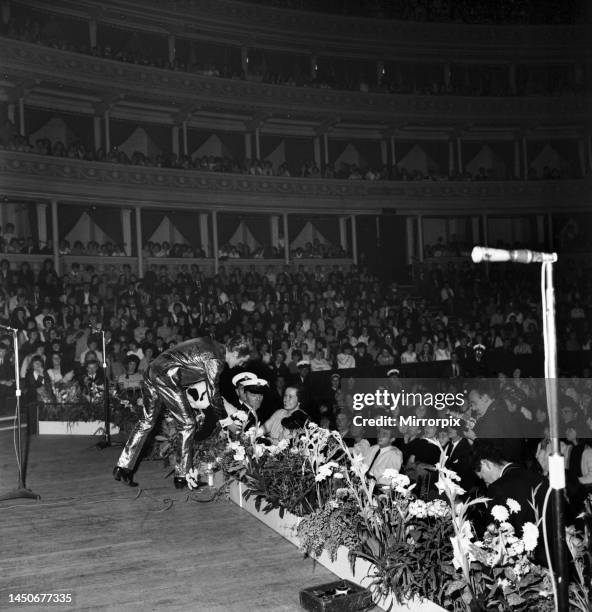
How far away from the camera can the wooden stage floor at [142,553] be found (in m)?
4.71

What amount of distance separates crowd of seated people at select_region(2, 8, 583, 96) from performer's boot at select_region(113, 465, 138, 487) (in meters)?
13.9

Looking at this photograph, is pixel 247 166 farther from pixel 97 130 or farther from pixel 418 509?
pixel 418 509

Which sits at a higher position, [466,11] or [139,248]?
[466,11]

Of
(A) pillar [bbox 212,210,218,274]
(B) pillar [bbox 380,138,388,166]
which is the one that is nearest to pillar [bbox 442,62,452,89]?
(B) pillar [bbox 380,138,388,166]

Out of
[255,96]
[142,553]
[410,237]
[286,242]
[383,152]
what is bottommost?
[142,553]

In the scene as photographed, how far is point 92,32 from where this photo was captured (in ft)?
66.2

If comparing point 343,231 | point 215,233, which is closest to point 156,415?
point 215,233

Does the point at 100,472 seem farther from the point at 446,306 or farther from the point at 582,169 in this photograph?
the point at 582,169

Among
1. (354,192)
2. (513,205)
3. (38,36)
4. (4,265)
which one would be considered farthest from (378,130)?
(4,265)

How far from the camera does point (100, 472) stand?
8023 millimetres

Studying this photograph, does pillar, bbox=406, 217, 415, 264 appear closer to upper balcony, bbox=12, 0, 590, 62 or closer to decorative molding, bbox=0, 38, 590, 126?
decorative molding, bbox=0, 38, 590, 126

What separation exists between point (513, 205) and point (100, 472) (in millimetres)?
19236

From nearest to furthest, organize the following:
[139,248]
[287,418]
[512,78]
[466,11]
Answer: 1. [287,418]
2. [139,248]
3. [466,11]
4. [512,78]

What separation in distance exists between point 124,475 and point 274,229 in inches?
623
